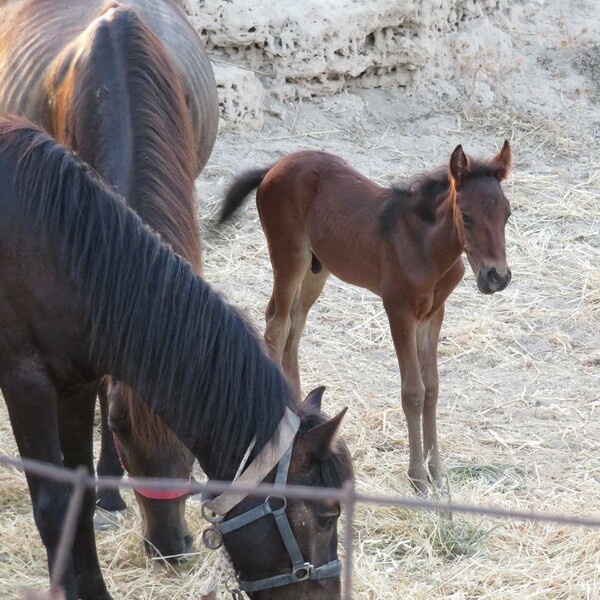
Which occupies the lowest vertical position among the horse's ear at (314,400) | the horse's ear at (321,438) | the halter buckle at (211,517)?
the halter buckle at (211,517)

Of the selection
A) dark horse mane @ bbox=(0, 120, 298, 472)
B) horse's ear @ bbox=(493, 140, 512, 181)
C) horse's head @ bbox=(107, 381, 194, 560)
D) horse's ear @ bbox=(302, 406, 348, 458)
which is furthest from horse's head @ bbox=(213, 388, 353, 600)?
horse's ear @ bbox=(493, 140, 512, 181)

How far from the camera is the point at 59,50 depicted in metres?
4.12

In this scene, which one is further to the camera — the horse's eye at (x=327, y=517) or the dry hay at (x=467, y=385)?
the dry hay at (x=467, y=385)

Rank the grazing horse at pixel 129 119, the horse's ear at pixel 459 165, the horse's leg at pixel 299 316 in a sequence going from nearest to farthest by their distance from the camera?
1. the grazing horse at pixel 129 119
2. the horse's ear at pixel 459 165
3. the horse's leg at pixel 299 316

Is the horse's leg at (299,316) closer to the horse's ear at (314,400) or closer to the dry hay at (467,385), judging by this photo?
the dry hay at (467,385)

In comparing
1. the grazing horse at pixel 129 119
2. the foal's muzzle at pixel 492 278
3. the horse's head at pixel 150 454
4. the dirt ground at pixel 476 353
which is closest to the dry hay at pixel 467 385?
the dirt ground at pixel 476 353

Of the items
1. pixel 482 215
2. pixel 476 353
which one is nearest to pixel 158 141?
pixel 482 215

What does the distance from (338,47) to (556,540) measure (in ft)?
14.9

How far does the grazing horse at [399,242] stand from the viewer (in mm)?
3545

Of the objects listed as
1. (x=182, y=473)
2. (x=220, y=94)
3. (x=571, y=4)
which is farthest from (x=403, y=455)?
(x=571, y=4)

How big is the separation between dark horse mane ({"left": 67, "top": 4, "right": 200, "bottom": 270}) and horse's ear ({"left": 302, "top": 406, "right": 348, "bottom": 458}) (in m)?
0.99

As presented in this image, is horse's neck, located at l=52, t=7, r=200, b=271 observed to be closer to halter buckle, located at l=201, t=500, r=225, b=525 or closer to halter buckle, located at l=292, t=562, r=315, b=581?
halter buckle, located at l=201, t=500, r=225, b=525

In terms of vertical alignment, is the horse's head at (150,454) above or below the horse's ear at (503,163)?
below

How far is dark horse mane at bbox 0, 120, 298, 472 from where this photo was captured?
7.63ft
